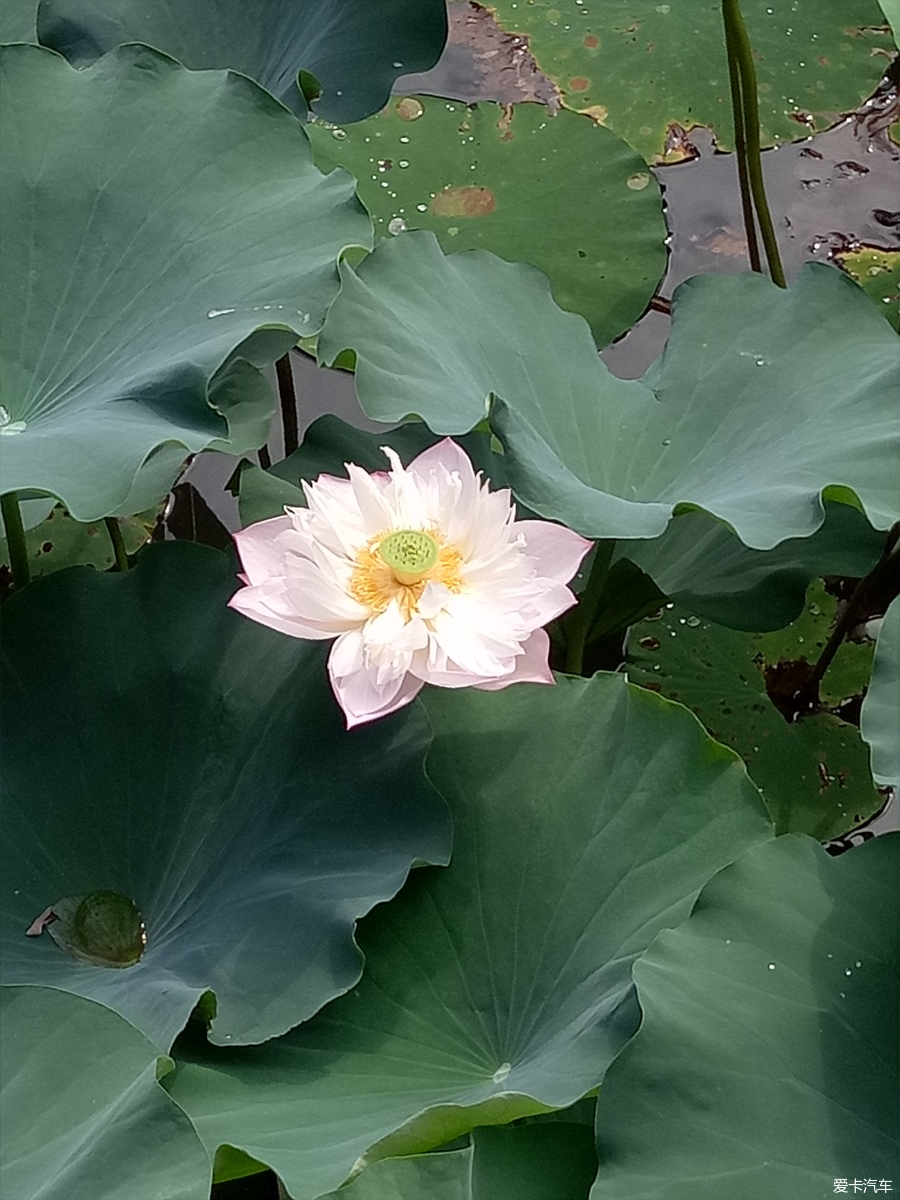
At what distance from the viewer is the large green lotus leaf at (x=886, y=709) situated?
2.34 ft

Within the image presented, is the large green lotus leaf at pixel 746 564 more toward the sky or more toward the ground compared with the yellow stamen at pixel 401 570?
more toward the ground

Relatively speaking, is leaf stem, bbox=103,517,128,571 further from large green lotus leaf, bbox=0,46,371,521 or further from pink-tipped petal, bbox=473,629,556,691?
pink-tipped petal, bbox=473,629,556,691

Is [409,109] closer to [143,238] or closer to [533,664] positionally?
[143,238]

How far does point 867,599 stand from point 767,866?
0.74 metres

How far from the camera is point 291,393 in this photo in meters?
1.53

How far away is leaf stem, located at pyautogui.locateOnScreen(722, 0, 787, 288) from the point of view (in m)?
1.29

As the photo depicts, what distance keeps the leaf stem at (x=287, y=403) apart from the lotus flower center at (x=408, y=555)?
75cm

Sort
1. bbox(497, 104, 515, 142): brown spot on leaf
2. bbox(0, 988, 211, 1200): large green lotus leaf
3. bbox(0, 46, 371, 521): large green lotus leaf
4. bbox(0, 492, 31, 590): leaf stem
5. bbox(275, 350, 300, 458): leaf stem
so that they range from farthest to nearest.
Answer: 1. bbox(497, 104, 515, 142): brown spot on leaf
2. bbox(275, 350, 300, 458): leaf stem
3. bbox(0, 492, 31, 590): leaf stem
4. bbox(0, 46, 371, 521): large green lotus leaf
5. bbox(0, 988, 211, 1200): large green lotus leaf

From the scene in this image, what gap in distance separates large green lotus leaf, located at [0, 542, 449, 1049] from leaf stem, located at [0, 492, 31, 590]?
105 millimetres

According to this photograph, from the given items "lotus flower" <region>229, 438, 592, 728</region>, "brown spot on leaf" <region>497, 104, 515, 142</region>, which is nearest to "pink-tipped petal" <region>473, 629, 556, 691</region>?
"lotus flower" <region>229, 438, 592, 728</region>

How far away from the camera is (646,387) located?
1.07 meters

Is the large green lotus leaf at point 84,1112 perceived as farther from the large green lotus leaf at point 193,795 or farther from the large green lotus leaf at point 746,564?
the large green lotus leaf at point 746,564

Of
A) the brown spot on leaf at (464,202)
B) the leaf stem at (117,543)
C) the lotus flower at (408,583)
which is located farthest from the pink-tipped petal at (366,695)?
the brown spot on leaf at (464,202)

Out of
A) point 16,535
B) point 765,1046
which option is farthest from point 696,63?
point 765,1046
